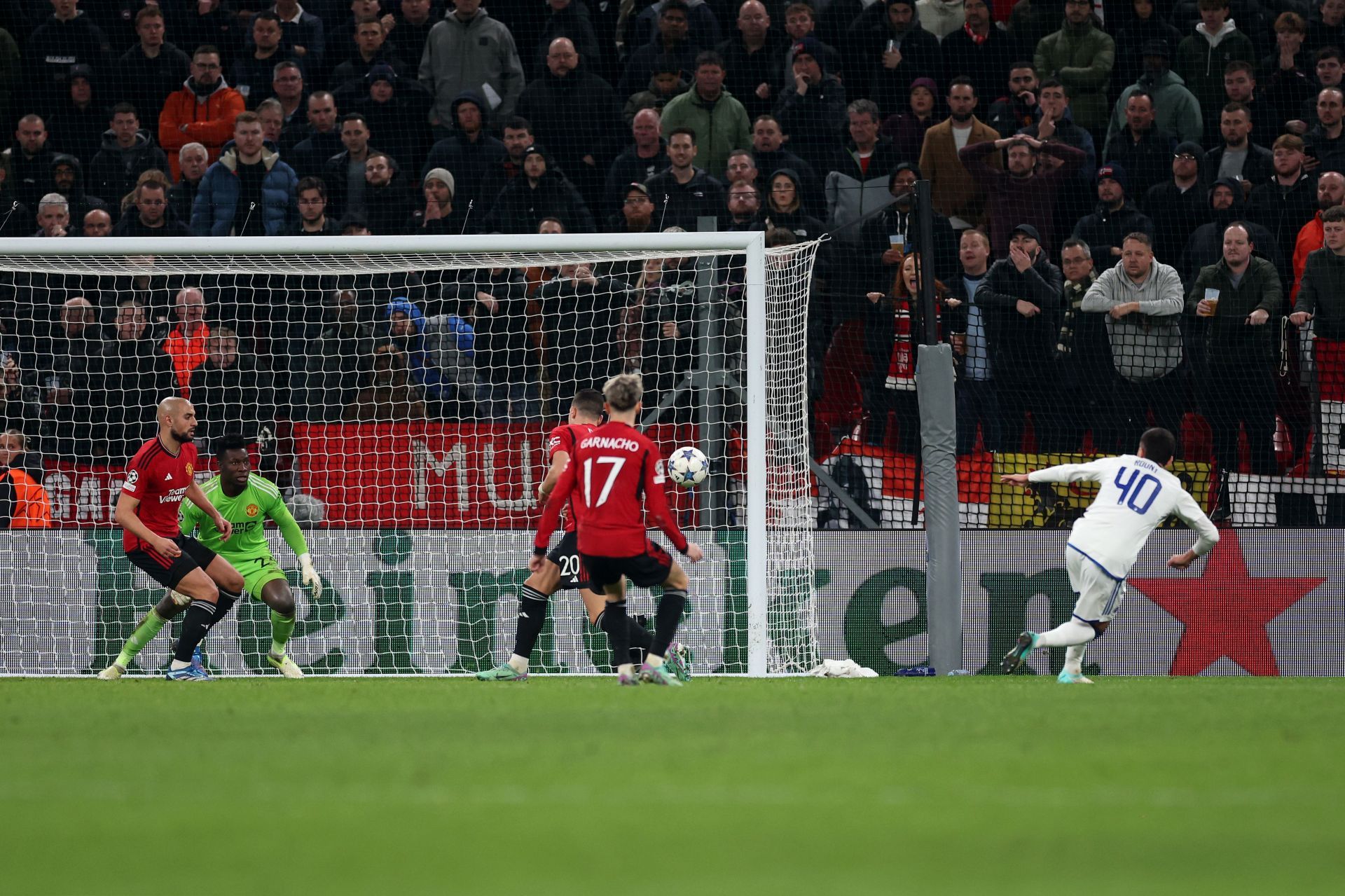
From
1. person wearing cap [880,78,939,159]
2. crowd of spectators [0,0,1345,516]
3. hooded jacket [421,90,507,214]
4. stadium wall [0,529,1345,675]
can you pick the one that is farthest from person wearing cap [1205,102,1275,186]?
hooded jacket [421,90,507,214]

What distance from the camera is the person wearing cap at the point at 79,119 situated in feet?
53.1

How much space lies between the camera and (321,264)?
12859 mm

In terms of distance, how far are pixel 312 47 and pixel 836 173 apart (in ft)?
18.2

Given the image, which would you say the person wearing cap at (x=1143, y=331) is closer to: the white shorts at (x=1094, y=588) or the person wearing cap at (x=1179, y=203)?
the person wearing cap at (x=1179, y=203)

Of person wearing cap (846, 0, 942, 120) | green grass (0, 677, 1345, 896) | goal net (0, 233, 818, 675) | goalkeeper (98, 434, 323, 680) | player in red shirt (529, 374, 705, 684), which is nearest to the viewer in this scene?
green grass (0, 677, 1345, 896)

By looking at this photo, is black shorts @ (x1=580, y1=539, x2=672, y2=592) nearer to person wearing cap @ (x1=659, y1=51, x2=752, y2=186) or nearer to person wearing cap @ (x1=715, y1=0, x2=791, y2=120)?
person wearing cap @ (x1=659, y1=51, x2=752, y2=186)

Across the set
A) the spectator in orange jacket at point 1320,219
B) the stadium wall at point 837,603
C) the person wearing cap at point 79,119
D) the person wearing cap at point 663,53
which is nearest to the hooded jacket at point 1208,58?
the spectator in orange jacket at point 1320,219

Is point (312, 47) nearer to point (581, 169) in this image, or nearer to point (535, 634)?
point (581, 169)

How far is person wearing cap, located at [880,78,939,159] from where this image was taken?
15234 millimetres

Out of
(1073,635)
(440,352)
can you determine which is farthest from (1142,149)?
(440,352)

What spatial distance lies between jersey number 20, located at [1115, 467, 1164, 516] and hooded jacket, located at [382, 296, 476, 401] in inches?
190

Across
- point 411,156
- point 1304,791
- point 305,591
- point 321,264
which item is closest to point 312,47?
point 411,156

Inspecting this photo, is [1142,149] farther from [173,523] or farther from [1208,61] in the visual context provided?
[173,523]

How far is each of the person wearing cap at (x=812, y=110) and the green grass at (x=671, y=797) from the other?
7528 mm
